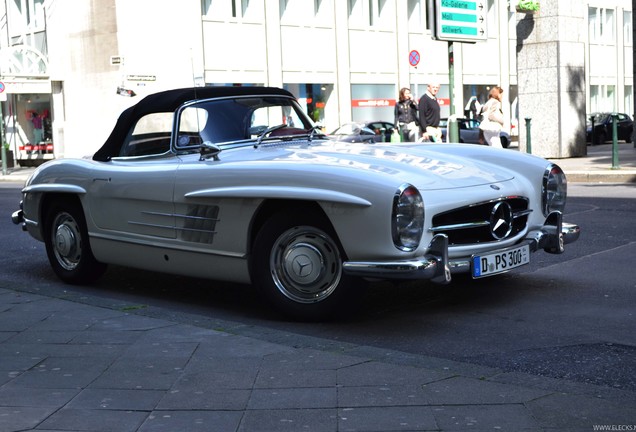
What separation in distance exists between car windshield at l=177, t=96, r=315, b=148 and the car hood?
0.26 metres

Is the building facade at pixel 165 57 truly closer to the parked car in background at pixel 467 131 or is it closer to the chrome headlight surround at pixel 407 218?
the parked car in background at pixel 467 131

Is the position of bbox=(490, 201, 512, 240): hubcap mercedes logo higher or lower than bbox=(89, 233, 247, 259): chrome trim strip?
higher

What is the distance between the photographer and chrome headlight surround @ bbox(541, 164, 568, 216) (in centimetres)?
705

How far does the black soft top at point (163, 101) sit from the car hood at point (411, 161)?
652mm

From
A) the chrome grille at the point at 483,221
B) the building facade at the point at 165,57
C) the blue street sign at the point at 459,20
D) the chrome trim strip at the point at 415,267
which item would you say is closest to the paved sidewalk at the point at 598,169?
the blue street sign at the point at 459,20

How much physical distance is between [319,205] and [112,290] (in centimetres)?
259

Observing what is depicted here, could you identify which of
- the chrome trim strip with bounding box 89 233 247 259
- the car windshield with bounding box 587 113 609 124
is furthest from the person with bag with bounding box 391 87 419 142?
the car windshield with bounding box 587 113 609 124

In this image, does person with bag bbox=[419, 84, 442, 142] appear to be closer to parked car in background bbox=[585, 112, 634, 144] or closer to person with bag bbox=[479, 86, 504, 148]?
person with bag bbox=[479, 86, 504, 148]

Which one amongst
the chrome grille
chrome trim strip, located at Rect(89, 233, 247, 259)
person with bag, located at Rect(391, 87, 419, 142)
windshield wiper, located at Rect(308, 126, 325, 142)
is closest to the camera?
the chrome grille

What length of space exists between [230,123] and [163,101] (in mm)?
587

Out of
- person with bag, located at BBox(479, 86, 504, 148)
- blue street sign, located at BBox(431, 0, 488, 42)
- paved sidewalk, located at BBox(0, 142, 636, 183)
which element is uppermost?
blue street sign, located at BBox(431, 0, 488, 42)

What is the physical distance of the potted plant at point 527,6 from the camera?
24516mm

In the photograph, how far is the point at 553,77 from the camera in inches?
967

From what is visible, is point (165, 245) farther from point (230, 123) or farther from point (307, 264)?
point (307, 264)
